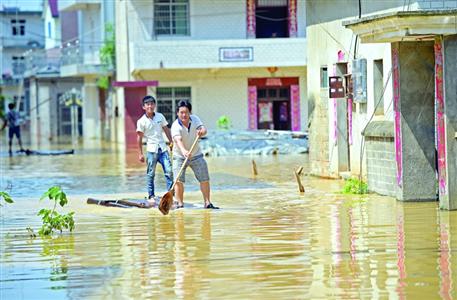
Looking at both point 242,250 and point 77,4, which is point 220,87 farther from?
point 242,250

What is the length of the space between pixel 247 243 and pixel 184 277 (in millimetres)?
2615

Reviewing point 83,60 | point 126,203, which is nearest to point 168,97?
point 83,60

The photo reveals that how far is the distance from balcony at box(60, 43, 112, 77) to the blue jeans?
123ft

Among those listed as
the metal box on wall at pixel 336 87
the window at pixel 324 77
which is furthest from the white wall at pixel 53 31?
the metal box on wall at pixel 336 87

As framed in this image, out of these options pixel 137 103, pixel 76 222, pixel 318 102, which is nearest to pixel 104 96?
pixel 137 103

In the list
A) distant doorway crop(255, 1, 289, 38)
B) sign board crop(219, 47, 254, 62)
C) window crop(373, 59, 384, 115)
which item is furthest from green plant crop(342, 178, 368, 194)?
distant doorway crop(255, 1, 289, 38)

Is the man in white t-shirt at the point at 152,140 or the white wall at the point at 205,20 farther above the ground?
the white wall at the point at 205,20

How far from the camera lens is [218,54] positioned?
47.2 metres

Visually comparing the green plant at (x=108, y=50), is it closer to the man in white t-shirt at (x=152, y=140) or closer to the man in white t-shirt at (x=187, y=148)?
the man in white t-shirt at (x=152, y=140)

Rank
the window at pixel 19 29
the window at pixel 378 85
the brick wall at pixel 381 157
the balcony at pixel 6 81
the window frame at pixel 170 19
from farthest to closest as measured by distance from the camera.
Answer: the window at pixel 19 29, the balcony at pixel 6 81, the window frame at pixel 170 19, the window at pixel 378 85, the brick wall at pixel 381 157

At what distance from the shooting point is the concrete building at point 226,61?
156ft

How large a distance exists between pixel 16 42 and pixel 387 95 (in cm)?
7018

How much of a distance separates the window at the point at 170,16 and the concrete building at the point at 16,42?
37.0m

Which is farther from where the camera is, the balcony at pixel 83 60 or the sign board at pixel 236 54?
the balcony at pixel 83 60
